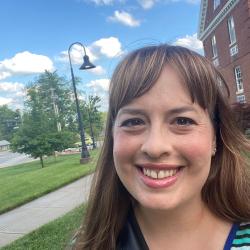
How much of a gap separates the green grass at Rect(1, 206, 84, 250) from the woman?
3321 mm

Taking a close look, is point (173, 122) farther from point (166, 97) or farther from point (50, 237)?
point (50, 237)

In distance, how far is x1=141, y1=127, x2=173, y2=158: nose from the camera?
143 cm

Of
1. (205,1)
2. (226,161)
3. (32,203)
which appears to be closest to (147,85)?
(226,161)

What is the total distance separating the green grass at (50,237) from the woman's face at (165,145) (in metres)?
3.52

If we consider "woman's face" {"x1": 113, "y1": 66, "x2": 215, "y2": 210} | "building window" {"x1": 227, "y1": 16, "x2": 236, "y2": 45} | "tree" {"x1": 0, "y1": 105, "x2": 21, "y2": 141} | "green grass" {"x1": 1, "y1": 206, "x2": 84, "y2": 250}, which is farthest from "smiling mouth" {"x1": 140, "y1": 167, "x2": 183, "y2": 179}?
"tree" {"x1": 0, "y1": 105, "x2": 21, "y2": 141}

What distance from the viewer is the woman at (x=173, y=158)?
146 cm

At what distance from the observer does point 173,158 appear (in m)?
1.45

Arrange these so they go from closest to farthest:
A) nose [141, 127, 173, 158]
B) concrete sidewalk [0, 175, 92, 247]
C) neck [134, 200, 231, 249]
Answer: nose [141, 127, 173, 158] → neck [134, 200, 231, 249] → concrete sidewalk [0, 175, 92, 247]

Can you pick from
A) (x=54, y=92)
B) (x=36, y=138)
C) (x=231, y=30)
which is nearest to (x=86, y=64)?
(x=36, y=138)

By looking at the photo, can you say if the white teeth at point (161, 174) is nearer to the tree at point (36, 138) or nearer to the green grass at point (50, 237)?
the green grass at point (50, 237)

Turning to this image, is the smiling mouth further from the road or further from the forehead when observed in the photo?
the road

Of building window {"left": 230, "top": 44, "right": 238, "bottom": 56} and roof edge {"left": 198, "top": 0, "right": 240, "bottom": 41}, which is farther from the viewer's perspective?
building window {"left": 230, "top": 44, "right": 238, "bottom": 56}

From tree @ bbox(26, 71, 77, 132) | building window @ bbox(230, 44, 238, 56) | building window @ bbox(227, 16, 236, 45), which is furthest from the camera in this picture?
tree @ bbox(26, 71, 77, 132)

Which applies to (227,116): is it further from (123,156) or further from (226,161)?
(123,156)
